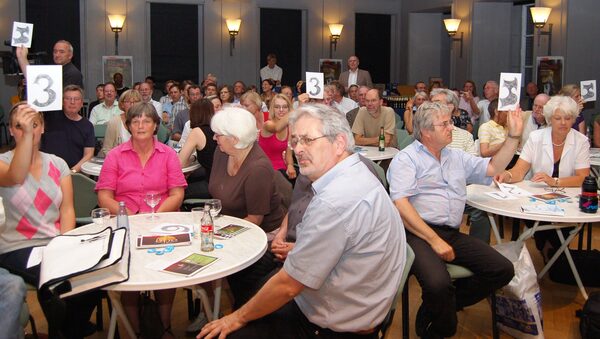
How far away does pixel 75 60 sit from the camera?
526 inches

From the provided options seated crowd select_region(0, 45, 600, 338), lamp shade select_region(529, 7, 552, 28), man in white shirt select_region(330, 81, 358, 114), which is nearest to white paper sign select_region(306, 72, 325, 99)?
seated crowd select_region(0, 45, 600, 338)

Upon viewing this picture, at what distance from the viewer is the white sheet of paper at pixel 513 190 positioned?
3974 mm

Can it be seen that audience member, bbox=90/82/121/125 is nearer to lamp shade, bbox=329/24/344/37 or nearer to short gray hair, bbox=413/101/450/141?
short gray hair, bbox=413/101/450/141

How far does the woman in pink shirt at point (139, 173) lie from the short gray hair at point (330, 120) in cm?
156

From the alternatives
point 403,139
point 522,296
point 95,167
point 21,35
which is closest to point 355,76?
point 403,139

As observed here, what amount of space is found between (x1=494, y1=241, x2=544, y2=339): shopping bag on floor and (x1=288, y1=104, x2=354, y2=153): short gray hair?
5.32 ft

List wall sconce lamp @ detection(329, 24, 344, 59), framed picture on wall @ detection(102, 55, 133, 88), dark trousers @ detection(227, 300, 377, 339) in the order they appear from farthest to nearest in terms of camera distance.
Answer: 1. wall sconce lamp @ detection(329, 24, 344, 59)
2. framed picture on wall @ detection(102, 55, 133, 88)
3. dark trousers @ detection(227, 300, 377, 339)

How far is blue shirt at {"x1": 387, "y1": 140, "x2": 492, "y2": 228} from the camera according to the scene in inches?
141

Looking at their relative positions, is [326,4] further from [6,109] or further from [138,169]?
[138,169]

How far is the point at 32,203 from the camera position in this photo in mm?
3279

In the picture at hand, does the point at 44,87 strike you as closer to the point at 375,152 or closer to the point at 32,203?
the point at 32,203

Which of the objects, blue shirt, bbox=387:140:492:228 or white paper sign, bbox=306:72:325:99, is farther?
white paper sign, bbox=306:72:325:99

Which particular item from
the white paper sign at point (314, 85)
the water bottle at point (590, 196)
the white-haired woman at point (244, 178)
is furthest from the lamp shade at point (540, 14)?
the white-haired woman at point (244, 178)

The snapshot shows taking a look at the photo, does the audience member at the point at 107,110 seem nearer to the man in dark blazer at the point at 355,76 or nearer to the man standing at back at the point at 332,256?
the man in dark blazer at the point at 355,76
